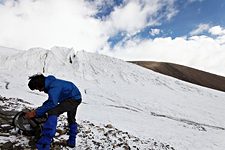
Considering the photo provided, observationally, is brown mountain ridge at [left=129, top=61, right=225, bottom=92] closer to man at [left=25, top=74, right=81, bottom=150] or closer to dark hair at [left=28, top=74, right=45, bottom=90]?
man at [left=25, top=74, right=81, bottom=150]

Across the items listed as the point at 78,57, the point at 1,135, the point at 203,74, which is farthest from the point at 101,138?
the point at 203,74

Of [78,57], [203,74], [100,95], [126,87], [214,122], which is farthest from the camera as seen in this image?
[203,74]

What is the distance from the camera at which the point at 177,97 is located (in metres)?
36.1

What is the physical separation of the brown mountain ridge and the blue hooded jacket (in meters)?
51.2

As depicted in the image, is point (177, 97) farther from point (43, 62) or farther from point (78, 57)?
point (43, 62)

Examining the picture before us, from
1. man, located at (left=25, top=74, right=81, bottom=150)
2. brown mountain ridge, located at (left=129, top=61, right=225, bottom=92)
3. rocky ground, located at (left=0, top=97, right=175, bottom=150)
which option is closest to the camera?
man, located at (left=25, top=74, right=81, bottom=150)

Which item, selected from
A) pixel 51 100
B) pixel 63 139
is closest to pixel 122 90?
pixel 63 139

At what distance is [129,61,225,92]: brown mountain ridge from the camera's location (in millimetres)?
57188

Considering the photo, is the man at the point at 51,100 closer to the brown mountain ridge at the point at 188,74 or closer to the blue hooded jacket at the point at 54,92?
the blue hooded jacket at the point at 54,92

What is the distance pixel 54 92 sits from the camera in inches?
245

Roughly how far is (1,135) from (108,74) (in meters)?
31.6

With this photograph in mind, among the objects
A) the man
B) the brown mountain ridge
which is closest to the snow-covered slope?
the brown mountain ridge

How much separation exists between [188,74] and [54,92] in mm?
55378

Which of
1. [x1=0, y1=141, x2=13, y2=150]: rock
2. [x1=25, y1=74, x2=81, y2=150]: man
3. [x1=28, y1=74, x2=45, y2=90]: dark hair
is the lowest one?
[x1=0, y1=141, x2=13, y2=150]: rock
